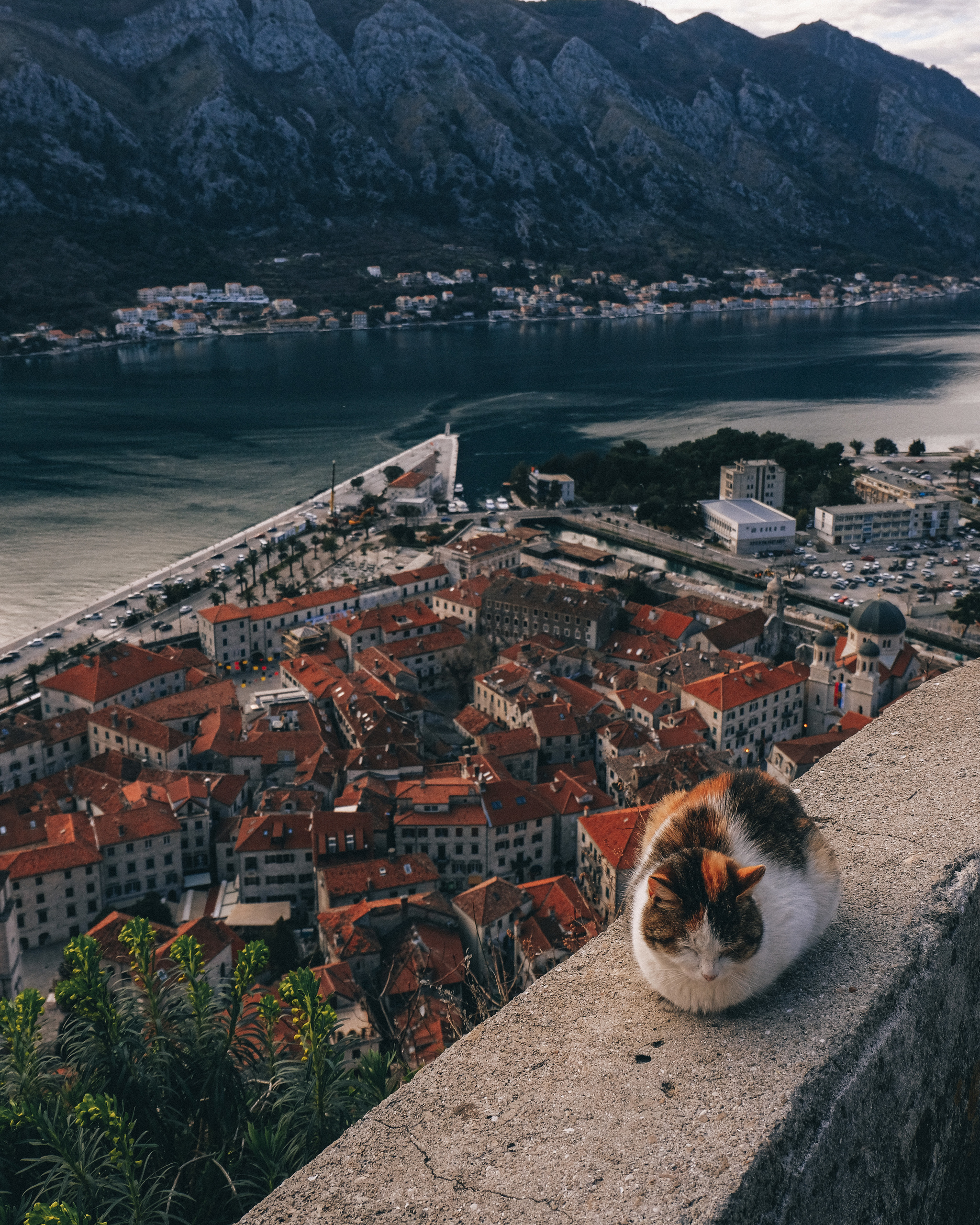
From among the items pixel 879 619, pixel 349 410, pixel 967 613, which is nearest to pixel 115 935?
pixel 879 619

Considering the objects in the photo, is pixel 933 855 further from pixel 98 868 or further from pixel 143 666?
pixel 143 666

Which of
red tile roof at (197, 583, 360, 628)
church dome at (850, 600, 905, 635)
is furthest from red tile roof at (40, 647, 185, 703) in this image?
church dome at (850, 600, 905, 635)

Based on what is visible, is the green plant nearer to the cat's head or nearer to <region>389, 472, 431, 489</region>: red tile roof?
the cat's head

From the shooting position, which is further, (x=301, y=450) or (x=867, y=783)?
(x=301, y=450)

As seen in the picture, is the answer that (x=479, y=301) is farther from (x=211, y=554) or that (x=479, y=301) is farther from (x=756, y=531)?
(x=211, y=554)

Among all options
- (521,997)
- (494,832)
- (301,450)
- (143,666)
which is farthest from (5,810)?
(301,450)

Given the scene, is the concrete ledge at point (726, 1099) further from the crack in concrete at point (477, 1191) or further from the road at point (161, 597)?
the road at point (161, 597)
